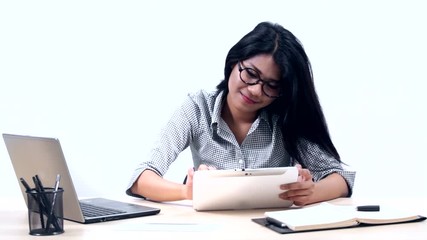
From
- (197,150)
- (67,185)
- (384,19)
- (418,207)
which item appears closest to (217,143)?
(197,150)

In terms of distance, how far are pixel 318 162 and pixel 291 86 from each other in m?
0.29

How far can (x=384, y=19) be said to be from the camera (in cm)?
275

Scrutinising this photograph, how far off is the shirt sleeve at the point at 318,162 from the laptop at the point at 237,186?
48cm

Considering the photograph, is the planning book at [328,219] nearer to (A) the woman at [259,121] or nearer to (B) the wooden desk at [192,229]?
(B) the wooden desk at [192,229]

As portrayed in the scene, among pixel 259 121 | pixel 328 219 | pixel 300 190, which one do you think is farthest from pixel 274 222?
pixel 259 121

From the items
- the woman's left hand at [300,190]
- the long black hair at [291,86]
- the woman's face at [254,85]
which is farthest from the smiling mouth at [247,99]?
the woman's left hand at [300,190]

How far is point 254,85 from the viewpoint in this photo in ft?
6.30

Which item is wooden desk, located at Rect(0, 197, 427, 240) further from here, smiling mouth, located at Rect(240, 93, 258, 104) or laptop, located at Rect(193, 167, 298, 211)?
smiling mouth, located at Rect(240, 93, 258, 104)

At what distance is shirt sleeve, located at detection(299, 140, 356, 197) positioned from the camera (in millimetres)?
2004

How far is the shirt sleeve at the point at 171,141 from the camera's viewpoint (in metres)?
1.90

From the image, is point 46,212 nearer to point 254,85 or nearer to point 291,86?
point 254,85

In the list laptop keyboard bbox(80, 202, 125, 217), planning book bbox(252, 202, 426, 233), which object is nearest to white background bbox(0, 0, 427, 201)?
laptop keyboard bbox(80, 202, 125, 217)

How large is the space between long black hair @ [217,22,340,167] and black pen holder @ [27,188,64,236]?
0.95 metres

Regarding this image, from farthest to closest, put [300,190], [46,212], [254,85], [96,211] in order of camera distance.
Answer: [254,85] → [300,190] → [96,211] → [46,212]
